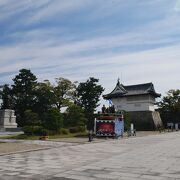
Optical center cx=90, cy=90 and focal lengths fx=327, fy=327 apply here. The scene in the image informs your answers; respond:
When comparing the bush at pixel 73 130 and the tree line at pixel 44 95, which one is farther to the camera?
the tree line at pixel 44 95

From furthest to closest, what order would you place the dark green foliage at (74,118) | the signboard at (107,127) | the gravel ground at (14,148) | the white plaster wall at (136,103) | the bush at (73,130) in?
the white plaster wall at (136,103)
the dark green foliage at (74,118)
the bush at (73,130)
the signboard at (107,127)
the gravel ground at (14,148)

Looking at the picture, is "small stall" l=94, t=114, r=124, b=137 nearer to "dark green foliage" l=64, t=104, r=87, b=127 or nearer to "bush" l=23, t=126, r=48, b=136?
"bush" l=23, t=126, r=48, b=136

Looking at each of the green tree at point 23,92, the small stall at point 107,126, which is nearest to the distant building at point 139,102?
the green tree at point 23,92

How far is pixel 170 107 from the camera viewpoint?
6581 cm

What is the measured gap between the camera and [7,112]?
168 feet

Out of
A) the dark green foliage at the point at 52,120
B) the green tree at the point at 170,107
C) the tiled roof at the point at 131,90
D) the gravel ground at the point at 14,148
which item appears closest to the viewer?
the gravel ground at the point at 14,148

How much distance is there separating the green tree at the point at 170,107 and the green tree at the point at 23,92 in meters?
26.0

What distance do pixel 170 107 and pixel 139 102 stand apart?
10.1 metres

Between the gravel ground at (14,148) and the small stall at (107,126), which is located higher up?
the small stall at (107,126)

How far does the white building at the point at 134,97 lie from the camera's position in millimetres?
58219

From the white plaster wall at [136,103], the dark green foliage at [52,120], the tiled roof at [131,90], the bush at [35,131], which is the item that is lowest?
the bush at [35,131]

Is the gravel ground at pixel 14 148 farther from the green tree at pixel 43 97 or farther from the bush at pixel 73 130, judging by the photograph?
the green tree at pixel 43 97

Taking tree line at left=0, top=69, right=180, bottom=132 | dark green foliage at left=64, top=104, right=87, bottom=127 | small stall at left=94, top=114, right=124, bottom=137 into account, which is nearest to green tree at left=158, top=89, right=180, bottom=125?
tree line at left=0, top=69, right=180, bottom=132

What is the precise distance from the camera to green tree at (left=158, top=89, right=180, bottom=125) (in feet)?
213
